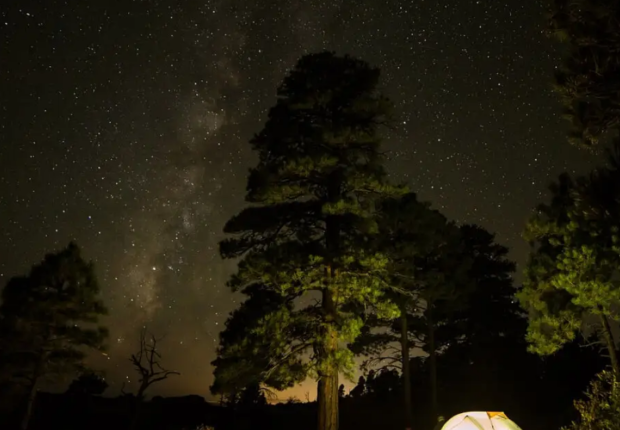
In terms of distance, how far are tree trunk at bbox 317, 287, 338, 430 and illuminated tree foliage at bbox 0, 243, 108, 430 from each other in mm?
15153

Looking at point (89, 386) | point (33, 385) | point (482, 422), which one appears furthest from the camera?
point (89, 386)

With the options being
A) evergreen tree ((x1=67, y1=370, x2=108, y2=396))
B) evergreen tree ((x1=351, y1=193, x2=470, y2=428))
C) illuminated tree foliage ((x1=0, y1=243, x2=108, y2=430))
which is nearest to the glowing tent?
evergreen tree ((x1=351, y1=193, x2=470, y2=428))

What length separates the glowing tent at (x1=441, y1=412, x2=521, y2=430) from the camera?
8.02 metres

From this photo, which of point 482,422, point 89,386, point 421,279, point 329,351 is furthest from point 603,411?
point 89,386

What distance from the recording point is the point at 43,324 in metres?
24.4

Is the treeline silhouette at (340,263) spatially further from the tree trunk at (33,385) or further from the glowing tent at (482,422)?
the glowing tent at (482,422)

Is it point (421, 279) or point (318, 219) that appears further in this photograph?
point (421, 279)

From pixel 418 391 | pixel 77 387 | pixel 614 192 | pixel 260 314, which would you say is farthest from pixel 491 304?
pixel 77 387

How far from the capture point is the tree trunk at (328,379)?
12820 mm

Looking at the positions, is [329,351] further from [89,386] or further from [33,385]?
[89,386]

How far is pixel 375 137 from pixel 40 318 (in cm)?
1817

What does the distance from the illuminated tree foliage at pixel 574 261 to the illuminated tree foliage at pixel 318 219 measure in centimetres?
508

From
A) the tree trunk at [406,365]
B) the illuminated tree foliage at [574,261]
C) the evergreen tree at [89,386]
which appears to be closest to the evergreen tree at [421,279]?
the tree trunk at [406,365]

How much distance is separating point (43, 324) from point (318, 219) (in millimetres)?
16378
